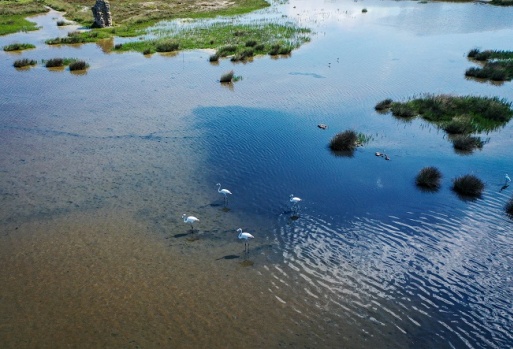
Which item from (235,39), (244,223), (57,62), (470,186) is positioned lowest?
(244,223)

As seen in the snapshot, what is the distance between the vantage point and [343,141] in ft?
77.2

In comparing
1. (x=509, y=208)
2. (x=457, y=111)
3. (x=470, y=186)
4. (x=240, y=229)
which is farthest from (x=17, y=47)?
(x=509, y=208)

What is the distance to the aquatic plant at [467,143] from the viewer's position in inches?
930

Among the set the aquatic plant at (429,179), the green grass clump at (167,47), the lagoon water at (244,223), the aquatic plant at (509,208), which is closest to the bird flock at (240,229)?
the lagoon water at (244,223)

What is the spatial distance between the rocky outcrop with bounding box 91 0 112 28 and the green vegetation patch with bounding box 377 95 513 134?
46.0m

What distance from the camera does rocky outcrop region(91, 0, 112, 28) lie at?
189ft

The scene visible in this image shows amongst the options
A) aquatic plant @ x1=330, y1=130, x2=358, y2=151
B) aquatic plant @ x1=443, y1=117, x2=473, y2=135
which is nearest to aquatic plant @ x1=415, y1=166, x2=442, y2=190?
aquatic plant @ x1=330, y1=130, x2=358, y2=151

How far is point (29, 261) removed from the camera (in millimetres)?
15305

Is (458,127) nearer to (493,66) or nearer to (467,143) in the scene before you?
(467,143)

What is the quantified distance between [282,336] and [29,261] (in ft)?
32.5

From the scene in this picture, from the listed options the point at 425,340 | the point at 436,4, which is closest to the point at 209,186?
the point at 425,340

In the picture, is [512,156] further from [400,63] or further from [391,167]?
[400,63]

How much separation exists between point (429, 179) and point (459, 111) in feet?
36.6

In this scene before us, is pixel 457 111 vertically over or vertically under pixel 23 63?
under
